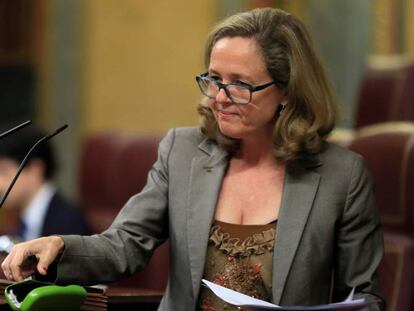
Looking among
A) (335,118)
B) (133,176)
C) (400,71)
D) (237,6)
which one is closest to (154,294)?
(335,118)

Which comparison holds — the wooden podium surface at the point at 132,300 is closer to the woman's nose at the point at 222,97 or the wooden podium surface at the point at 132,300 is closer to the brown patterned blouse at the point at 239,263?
the brown patterned blouse at the point at 239,263

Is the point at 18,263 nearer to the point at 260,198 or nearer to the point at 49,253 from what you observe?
the point at 49,253

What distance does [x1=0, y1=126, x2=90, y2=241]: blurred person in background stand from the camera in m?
4.12

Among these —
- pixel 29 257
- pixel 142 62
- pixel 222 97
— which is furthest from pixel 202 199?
pixel 142 62

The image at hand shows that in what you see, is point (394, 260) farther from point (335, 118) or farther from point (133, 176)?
point (133, 176)

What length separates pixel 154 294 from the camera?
8.47 feet

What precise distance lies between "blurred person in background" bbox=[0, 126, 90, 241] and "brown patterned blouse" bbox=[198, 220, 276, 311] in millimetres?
1827

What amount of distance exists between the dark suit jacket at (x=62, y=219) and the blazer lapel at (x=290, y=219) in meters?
1.85

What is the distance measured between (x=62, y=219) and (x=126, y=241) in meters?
1.85

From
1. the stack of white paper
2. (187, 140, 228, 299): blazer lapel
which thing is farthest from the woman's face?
the stack of white paper

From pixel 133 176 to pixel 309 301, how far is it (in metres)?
2.17

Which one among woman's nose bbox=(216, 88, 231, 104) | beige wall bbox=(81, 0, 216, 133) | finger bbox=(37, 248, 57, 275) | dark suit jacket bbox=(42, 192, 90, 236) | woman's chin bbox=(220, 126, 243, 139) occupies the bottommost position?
dark suit jacket bbox=(42, 192, 90, 236)

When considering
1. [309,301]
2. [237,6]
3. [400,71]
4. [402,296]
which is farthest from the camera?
[237,6]

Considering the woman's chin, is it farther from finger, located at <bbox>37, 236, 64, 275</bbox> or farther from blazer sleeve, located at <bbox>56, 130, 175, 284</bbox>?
finger, located at <bbox>37, 236, 64, 275</bbox>
